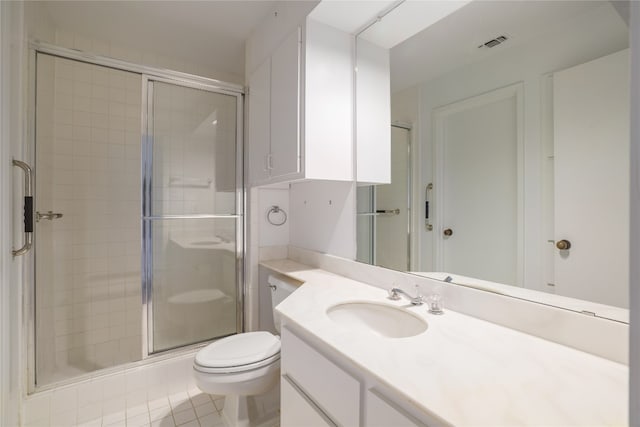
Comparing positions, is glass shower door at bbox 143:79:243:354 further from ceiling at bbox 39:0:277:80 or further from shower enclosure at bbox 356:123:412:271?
shower enclosure at bbox 356:123:412:271

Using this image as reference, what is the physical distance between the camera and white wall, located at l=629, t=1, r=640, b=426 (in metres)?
0.28

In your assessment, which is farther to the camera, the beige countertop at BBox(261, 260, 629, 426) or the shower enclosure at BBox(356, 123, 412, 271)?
the shower enclosure at BBox(356, 123, 412, 271)

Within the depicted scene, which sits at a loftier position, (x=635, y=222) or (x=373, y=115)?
(x=373, y=115)

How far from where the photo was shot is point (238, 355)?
145 cm

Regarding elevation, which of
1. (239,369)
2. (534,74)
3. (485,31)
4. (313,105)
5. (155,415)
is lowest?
(155,415)

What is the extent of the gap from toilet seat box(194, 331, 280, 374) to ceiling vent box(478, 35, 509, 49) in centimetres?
156

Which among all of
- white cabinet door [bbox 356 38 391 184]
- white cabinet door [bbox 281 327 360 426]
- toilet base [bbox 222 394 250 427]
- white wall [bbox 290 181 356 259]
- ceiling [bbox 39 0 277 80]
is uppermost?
ceiling [bbox 39 0 277 80]

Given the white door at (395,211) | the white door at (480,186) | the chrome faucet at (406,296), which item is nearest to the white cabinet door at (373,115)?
the white door at (395,211)

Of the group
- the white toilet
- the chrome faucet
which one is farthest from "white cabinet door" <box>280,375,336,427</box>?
the chrome faucet

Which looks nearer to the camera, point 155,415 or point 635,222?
point 635,222

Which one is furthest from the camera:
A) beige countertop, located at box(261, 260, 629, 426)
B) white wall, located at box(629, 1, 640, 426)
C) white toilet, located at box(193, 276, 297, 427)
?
white toilet, located at box(193, 276, 297, 427)

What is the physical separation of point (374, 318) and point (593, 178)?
2.80 feet

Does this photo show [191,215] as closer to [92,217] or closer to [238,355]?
[92,217]

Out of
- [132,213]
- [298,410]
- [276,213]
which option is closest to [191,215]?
[276,213]
